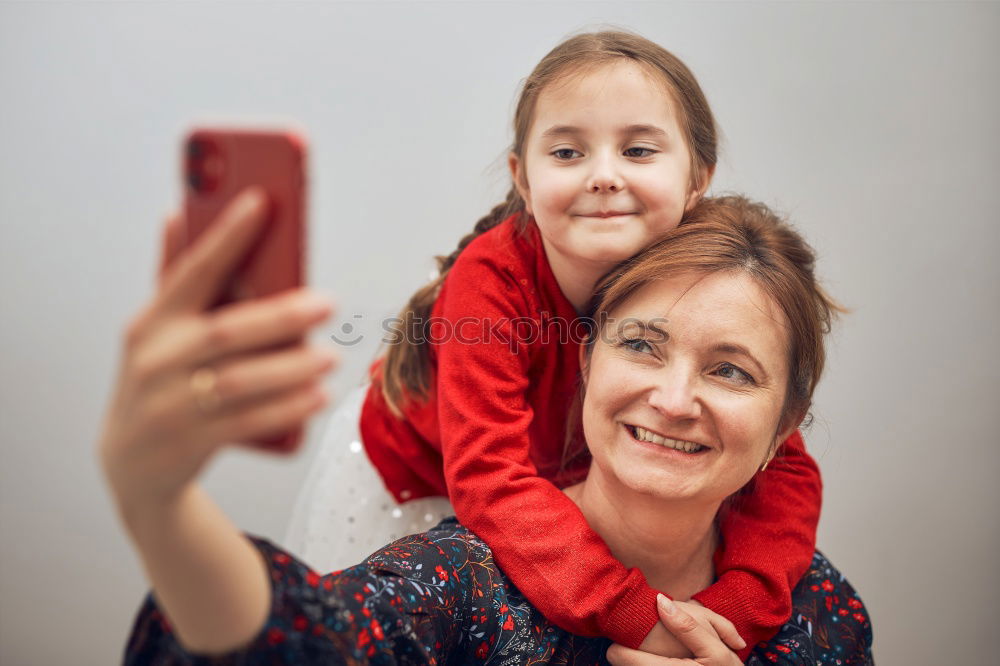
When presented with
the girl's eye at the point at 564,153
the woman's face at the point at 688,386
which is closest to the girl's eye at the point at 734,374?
the woman's face at the point at 688,386

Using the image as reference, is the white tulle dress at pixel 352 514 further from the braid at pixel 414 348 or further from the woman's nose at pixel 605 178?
the woman's nose at pixel 605 178

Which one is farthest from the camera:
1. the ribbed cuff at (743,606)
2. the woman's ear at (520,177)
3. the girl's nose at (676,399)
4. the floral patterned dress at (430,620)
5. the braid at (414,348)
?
the braid at (414,348)

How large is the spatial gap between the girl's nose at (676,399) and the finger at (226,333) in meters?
0.69

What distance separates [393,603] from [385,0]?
1.65 metres

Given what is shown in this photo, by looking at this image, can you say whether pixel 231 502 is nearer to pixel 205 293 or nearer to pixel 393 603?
pixel 393 603

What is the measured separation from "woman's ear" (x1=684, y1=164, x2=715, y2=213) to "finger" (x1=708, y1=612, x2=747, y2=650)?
1.92ft

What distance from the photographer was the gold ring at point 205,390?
65 cm

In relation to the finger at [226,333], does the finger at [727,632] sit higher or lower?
lower

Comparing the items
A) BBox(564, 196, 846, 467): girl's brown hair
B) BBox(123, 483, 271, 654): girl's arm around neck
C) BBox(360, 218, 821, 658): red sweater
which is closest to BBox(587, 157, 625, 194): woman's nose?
BBox(564, 196, 846, 467): girl's brown hair

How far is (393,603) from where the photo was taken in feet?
3.49

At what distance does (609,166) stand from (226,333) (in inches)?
31.9

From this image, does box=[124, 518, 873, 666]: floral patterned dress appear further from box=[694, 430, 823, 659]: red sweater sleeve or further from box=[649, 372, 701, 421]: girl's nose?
box=[649, 372, 701, 421]: girl's nose

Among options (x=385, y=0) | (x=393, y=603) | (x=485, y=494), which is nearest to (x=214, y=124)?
(x=393, y=603)

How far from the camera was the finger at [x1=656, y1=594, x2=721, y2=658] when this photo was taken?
51.3 inches
